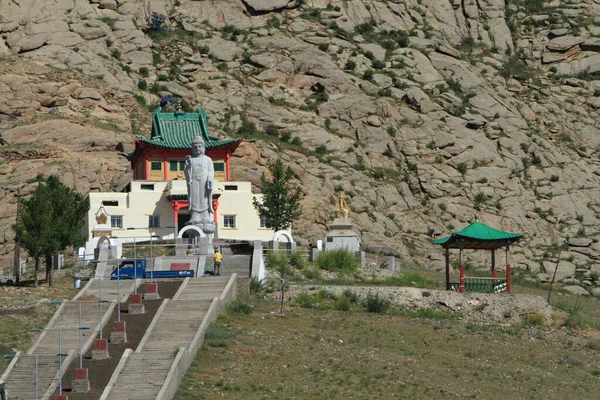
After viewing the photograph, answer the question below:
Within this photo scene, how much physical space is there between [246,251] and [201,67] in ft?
137

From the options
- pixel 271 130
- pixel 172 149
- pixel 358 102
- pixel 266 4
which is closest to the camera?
pixel 172 149

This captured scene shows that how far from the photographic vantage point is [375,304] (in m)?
52.2

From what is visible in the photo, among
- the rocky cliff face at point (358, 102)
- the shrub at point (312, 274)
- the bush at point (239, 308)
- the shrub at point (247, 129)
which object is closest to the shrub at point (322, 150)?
the rocky cliff face at point (358, 102)

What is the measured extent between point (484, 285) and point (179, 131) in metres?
29.4

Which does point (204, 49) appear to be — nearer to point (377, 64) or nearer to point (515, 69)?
point (377, 64)

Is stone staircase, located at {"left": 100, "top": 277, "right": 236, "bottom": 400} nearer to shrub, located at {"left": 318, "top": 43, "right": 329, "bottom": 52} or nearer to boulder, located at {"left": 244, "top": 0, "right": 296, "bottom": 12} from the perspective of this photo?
shrub, located at {"left": 318, "top": 43, "right": 329, "bottom": 52}

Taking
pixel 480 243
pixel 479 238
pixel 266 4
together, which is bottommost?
pixel 480 243

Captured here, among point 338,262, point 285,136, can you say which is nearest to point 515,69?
point 285,136

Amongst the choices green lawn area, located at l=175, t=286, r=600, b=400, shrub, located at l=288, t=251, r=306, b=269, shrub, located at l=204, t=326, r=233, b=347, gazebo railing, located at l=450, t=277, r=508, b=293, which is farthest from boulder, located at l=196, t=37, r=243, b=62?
shrub, located at l=204, t=326, r=233, b=347

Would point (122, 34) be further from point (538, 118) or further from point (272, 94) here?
point (538, 118)

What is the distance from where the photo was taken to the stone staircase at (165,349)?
123ft

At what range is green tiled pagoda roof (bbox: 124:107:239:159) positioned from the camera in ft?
257

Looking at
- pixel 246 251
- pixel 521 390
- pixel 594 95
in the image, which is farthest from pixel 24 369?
pixel 594 95

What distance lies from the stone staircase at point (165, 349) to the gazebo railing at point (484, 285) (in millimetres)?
11321
